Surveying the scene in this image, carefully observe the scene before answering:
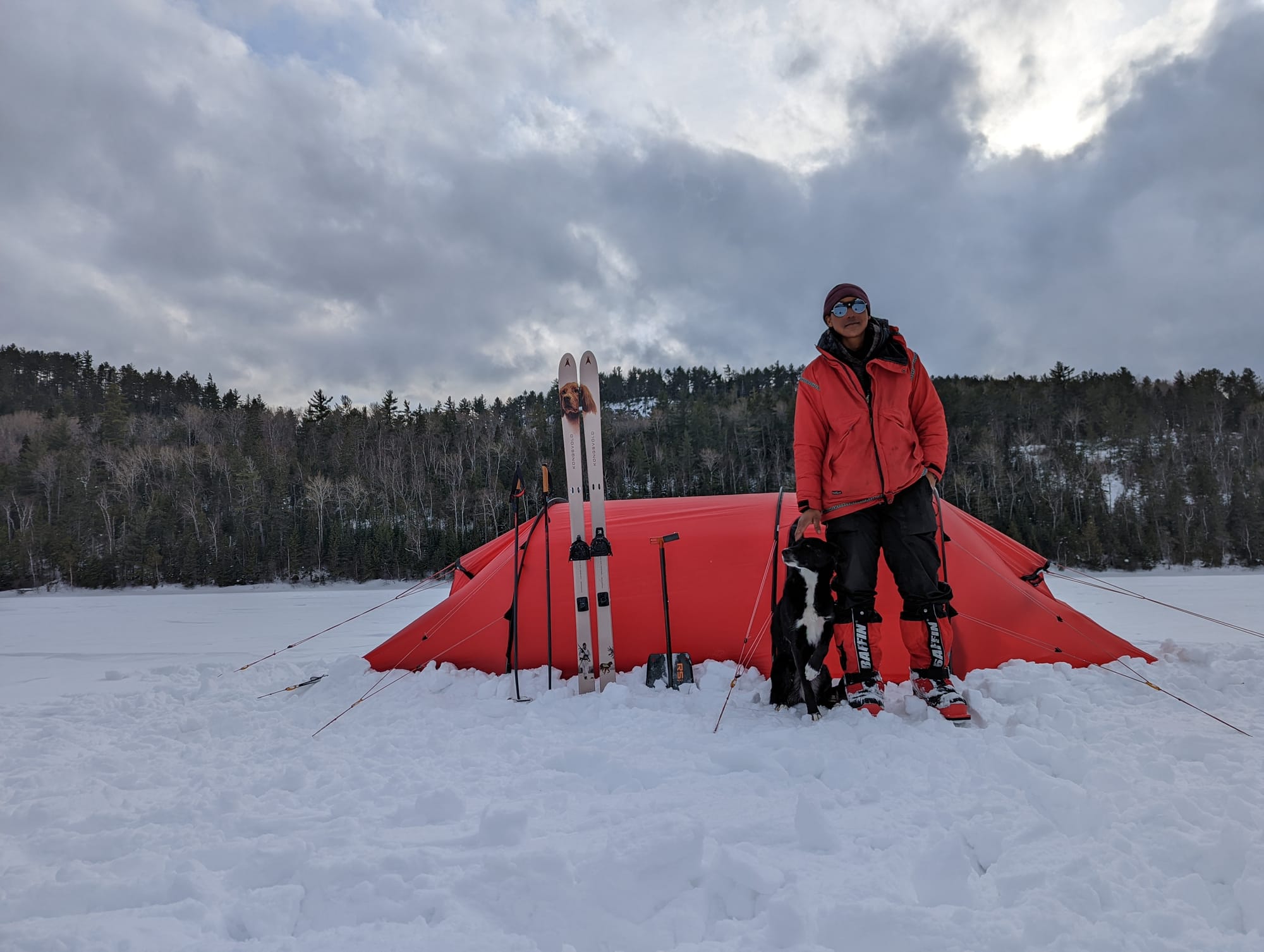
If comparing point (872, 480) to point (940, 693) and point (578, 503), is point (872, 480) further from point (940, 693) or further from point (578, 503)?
point (578, 503)

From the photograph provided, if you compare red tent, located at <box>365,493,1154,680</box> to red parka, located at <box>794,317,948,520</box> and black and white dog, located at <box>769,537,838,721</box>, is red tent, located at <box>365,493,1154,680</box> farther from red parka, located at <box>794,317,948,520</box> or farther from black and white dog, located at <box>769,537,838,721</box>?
red parka, located at <box>794,317,948,520</box>

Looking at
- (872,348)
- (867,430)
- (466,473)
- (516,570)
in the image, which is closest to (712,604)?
(516,570)

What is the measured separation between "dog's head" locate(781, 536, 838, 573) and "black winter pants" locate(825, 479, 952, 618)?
4 centimetres

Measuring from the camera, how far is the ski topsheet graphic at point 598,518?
374 centimetres

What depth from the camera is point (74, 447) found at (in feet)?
160

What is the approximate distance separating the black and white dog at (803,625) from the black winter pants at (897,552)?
3.0 inches

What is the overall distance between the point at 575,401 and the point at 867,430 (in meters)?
1.87

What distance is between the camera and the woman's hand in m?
3.12

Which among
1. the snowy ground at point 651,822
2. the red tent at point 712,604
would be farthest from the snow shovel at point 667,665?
the red tent at point 712,604

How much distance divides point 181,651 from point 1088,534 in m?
40.6

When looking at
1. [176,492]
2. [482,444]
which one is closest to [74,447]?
[176,492]

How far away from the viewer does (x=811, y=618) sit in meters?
3.08

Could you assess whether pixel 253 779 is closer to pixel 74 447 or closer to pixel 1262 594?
pixel 1262 594

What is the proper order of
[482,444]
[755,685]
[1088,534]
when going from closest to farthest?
[755,685], [1088,534], [482,444]
